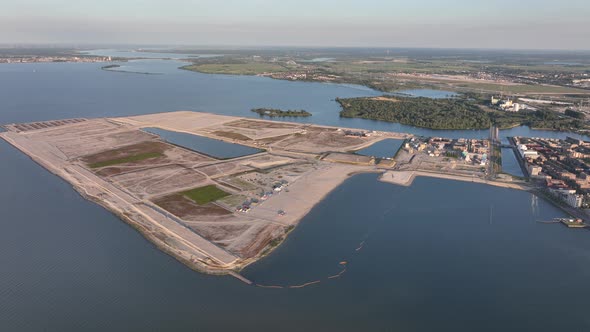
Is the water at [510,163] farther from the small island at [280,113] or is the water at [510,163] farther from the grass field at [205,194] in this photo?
the small island at [280,113]

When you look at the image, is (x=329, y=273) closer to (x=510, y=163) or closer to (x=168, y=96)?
(x=510, y=163)

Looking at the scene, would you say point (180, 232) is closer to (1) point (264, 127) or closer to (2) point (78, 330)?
(2) point (78, 330)

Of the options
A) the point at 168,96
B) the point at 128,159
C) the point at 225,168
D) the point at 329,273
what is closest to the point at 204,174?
the point at 225,168

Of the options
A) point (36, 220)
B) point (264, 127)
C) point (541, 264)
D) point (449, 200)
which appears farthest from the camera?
point (264, 127)

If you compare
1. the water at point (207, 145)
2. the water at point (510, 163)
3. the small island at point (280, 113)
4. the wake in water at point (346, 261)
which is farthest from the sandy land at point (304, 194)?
the small island at point (280, 113)

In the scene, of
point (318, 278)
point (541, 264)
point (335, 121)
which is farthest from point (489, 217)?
point (335, 121)

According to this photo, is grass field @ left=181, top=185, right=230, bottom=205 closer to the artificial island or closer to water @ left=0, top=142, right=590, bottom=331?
the artificial island

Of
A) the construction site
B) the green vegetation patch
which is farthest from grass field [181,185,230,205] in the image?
the green vegetation patch
